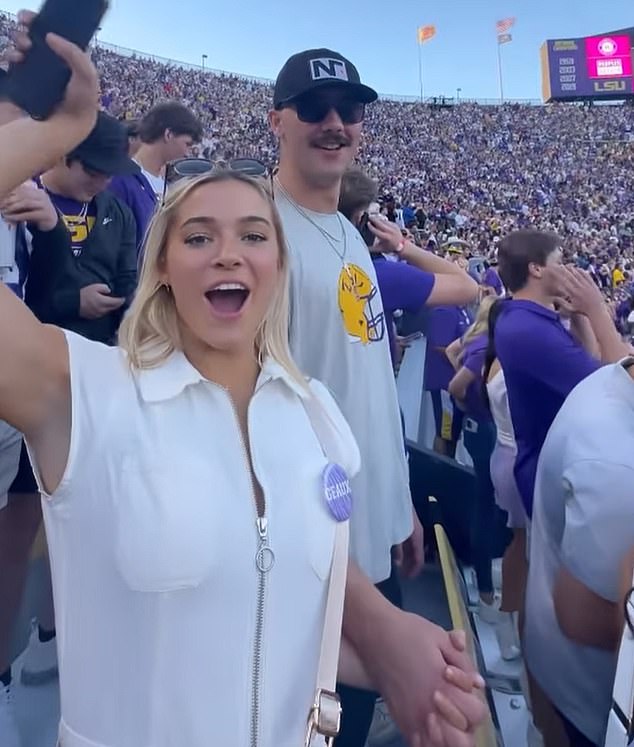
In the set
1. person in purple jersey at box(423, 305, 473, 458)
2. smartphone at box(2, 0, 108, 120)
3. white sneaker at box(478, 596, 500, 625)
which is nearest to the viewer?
smartphone at box(2, 0, 108, 120)

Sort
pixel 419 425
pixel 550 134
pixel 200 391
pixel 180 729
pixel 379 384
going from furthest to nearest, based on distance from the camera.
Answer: pixel 550 134, pixel 419 425, pixel 379 384, pixel 200 391, pixel 180 729

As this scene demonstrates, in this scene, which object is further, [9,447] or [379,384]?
[9,447]

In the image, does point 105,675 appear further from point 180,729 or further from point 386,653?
point 386,653

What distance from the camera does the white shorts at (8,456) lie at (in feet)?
5.97

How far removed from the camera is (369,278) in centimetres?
175

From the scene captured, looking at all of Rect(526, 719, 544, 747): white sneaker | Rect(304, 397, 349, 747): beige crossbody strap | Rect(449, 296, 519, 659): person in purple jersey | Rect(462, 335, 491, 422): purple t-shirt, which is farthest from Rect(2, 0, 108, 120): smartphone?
Rect(462, 335, 491, 422): purple t-shirt

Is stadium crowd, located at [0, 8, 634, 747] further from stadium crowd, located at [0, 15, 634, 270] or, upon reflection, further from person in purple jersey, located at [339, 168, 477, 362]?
stadium crowd, located at [0, 15, 634, 270]

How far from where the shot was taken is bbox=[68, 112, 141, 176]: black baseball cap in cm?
212

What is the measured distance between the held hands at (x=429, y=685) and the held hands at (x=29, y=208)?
1430 millimetres

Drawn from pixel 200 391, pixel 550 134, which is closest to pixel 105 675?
pixel 200 391

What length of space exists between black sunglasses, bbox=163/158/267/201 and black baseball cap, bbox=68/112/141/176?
3.11ft

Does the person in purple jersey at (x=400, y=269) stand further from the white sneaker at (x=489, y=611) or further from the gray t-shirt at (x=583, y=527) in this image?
the white sneaker at (x=489, y=611)

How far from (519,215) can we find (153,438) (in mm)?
32106

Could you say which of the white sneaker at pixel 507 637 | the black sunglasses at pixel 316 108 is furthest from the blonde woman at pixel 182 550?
the white sneaker at pixel 507 637
